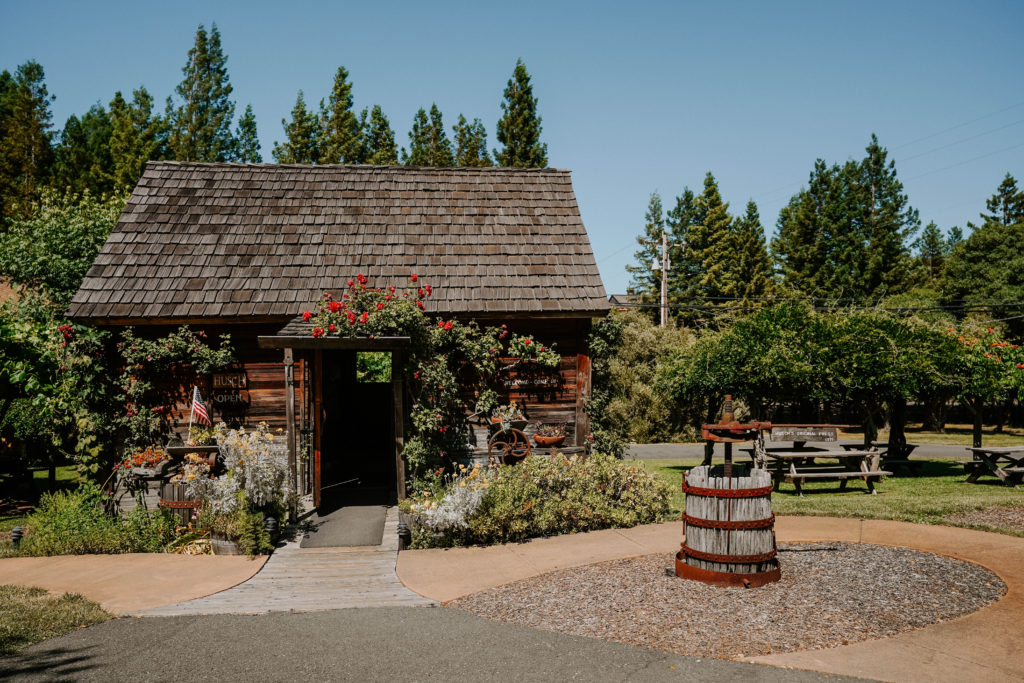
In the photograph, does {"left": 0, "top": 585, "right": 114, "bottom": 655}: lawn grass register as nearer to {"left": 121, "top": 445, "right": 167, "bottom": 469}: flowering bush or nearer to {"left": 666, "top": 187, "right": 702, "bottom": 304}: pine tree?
{"left": 121, "top": 445, "right": 167, "bottom": 469}: flowering bush

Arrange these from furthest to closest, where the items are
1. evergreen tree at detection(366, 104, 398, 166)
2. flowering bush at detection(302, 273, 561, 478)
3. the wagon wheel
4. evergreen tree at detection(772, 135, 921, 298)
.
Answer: evergreen tree at detection(772, 135, 921, 298) → evergreen tree at detection(366, 104, 398, 166) → the wagon wheel → flowering bush at detection(302, 273, 561, 478)

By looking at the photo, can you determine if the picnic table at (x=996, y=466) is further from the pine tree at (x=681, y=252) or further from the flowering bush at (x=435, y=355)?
the pine tree at (x=681, y=252)

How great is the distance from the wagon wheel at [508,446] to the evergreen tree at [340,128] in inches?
1160

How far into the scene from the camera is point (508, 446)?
11992 millimetres

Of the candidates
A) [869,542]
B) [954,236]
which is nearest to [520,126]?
[869,542]

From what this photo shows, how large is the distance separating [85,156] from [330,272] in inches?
1318

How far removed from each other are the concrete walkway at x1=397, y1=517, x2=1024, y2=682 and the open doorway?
3669mm

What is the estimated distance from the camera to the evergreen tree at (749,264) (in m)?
45.2

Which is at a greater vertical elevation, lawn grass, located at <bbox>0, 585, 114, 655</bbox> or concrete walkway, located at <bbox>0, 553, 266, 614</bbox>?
lawn grass, located at <bbox>0, 585, 114, 655</bbox>

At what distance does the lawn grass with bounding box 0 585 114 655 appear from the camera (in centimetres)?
627

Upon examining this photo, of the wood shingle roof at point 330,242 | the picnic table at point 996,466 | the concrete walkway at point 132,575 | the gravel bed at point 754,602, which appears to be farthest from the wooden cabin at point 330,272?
the picnic table at point 996,466

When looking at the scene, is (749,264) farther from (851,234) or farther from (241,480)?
(241,480)

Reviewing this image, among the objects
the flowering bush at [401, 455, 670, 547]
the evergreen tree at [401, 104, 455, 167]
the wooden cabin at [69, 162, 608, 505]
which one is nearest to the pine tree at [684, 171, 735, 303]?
the evergreen tree at [401, 104, 455, 167]

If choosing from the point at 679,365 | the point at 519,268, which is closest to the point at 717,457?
the point at 679,365
